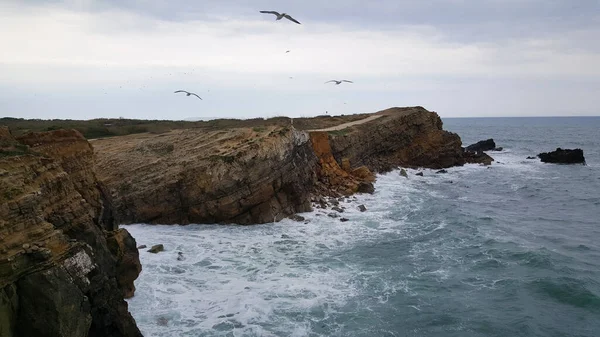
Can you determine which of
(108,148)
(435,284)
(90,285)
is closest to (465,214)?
(435,284)

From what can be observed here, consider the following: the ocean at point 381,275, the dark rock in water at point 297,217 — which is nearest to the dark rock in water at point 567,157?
the ocean at point 381,275

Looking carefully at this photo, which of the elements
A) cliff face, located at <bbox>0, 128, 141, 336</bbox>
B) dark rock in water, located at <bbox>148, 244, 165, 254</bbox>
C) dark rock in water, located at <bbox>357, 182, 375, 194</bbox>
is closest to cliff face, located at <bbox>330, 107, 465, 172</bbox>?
dark rock in water, located at <bbox>357, 182, 375, 194</bbox>

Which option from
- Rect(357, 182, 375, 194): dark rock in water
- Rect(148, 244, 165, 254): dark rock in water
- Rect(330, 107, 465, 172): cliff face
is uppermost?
Rect(330, 107, 465, 172): cliff face

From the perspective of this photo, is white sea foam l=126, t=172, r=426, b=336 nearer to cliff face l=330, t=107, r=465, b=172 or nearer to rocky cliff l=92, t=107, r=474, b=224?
rocky cliff l=92, t=107, r=474, b=224

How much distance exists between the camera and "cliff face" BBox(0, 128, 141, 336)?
26.8ft

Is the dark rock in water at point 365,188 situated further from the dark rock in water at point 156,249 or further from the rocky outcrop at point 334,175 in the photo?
the dark rock in water at point 156,249

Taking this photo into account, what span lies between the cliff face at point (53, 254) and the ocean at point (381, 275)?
191 centimetres

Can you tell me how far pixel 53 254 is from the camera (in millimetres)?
8789

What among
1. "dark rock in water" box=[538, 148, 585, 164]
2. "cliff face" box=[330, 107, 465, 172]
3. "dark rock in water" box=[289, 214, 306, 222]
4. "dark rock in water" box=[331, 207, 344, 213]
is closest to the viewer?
"dark rock in water" box=[289, 214, 306, 222]

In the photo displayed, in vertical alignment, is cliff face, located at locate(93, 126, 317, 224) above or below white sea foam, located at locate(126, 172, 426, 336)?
above

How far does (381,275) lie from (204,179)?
965 centimetres

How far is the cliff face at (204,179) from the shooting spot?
21.3 m

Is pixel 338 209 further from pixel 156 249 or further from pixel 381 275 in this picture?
pixel 156 249

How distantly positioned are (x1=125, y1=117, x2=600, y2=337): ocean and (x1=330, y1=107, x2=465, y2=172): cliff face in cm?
1161
